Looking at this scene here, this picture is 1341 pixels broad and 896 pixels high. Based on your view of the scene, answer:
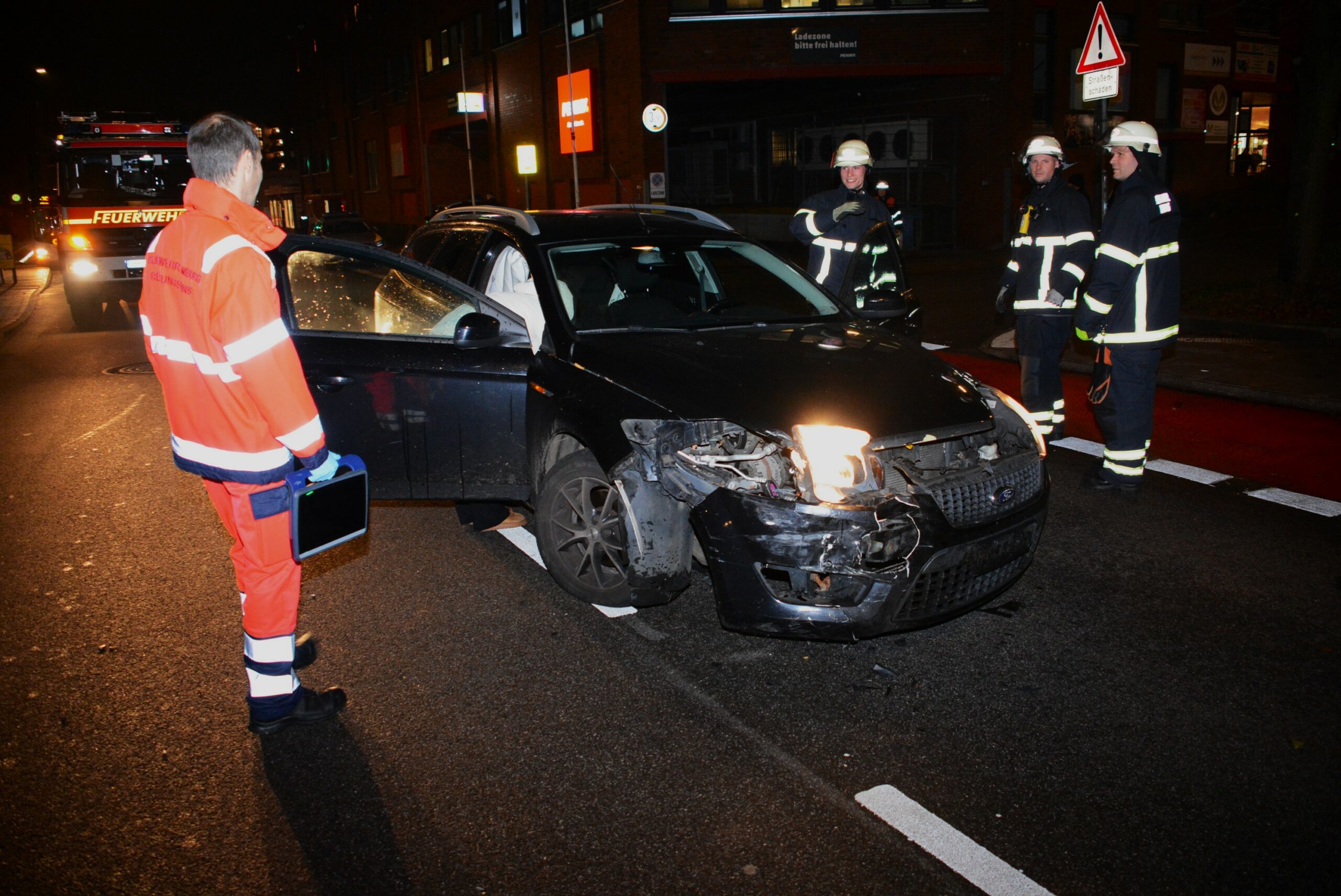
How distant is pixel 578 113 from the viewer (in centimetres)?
2981

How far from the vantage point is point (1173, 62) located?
31.0 m

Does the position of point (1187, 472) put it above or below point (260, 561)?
below

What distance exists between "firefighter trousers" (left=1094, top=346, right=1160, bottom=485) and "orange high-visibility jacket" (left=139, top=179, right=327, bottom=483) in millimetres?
4601

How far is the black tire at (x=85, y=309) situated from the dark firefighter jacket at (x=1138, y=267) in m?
14.1

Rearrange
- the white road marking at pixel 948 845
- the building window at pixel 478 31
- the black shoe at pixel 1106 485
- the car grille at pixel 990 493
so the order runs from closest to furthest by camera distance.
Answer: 1. the white road marking at pixel 948 845
2. the car grille at pixel 990 493
3. the black shoe at pixel 1106 485
4. the building window at pixel 478 31

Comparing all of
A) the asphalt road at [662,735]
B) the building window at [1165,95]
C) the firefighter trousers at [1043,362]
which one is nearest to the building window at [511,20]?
the building window at [1165,95]

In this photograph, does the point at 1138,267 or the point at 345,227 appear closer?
the point at 1138,267

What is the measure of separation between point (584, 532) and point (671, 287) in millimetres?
1621

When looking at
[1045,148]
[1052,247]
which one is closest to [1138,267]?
[1052,247]

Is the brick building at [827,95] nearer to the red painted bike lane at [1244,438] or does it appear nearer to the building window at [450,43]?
the building window at [450,43]

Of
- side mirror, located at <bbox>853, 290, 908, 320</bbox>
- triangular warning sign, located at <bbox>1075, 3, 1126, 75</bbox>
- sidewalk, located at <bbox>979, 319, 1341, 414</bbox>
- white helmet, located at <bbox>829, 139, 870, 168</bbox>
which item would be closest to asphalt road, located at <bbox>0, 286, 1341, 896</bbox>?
side mirror, located at <bbox>853, 290, 908, 320</bbox>

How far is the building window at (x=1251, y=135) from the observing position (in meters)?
34.4

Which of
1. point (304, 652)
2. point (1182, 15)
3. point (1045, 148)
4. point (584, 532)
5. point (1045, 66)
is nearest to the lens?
point (304, 652)

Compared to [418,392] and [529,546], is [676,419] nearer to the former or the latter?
[418,392]
